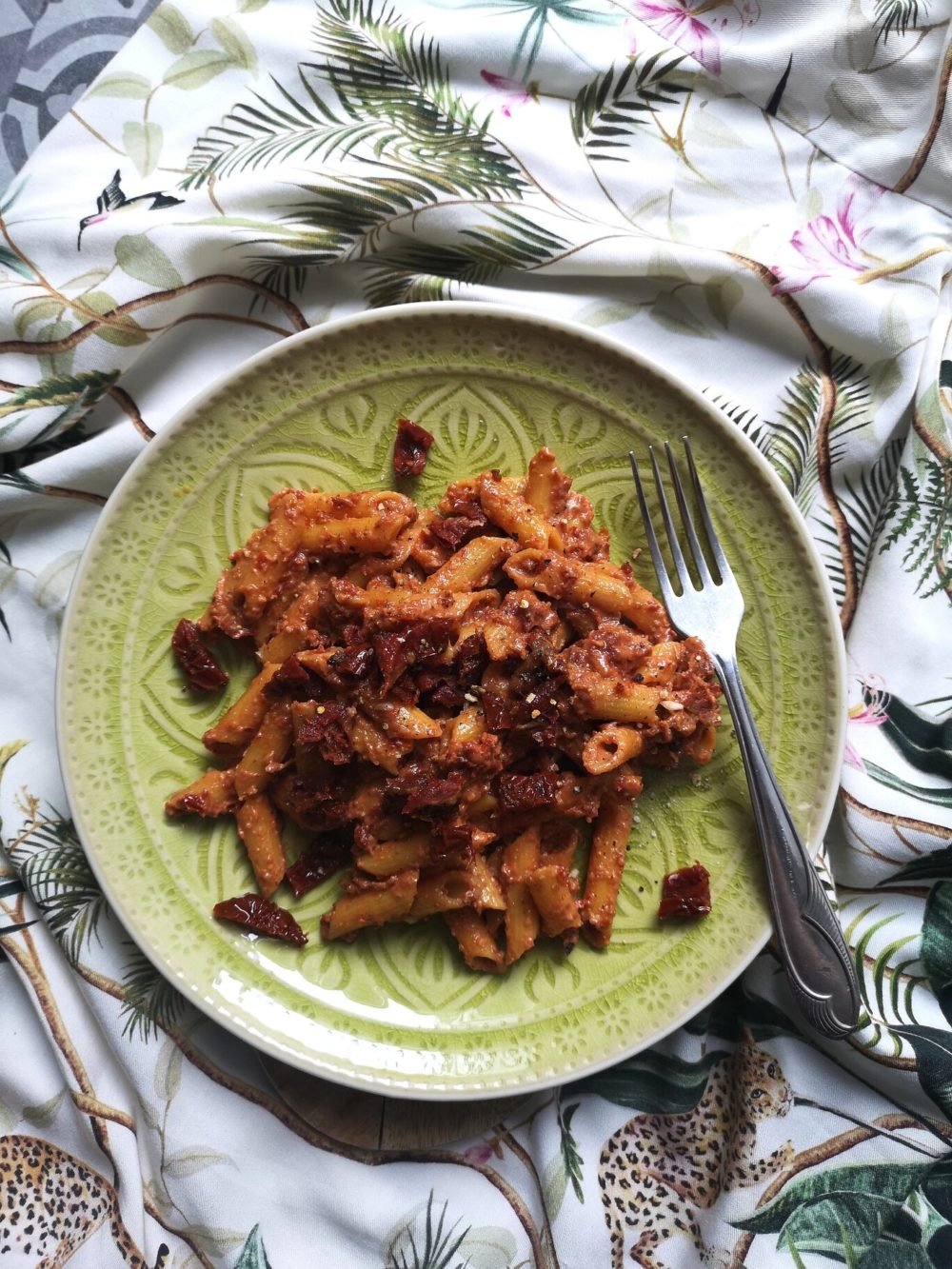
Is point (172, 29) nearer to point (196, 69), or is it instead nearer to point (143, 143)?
point (196, 69)

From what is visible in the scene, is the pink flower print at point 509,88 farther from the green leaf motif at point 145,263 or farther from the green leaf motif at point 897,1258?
the green leaf motif at point 897,1258

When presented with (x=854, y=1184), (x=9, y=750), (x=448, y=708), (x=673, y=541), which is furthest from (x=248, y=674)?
(x=854, y=1184)

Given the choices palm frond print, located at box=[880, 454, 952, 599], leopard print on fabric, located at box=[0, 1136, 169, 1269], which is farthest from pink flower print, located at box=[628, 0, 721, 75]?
leopard print on fabric, located at box=[0, 1136, 169, 1269]

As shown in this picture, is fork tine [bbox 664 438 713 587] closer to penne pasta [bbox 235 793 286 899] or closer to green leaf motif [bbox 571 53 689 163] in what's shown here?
green leaf motif [bbox 571 53 689 163]


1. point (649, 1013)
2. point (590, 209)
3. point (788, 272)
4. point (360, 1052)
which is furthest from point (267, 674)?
point (788, 272)

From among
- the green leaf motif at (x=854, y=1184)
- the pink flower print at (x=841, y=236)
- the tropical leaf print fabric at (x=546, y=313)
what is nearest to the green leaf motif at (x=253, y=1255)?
the tropical leaf print fabric at (x=546, y=313)

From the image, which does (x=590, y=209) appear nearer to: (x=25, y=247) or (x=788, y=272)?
(x=788, y=272)
